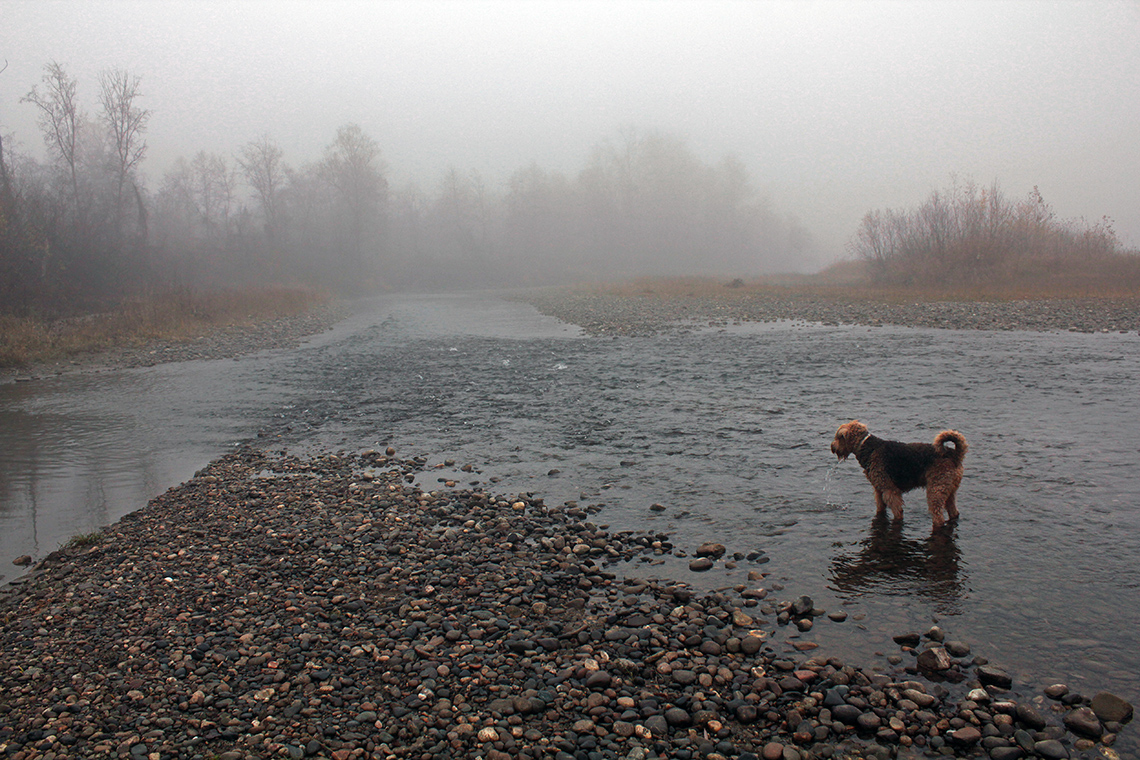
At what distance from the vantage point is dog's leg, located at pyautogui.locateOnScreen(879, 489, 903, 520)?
288 inches

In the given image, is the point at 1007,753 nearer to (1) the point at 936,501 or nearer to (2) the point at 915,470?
(1) the point at 936,501

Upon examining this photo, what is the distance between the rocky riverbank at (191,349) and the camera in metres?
22.1

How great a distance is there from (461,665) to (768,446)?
7.03m

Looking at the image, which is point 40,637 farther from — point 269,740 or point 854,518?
point 854,518

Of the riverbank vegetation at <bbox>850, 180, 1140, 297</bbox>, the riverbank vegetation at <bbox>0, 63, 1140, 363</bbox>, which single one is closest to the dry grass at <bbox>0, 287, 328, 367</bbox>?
the riverbank vegetation at <bbox>0, 63, 1140, 363</bbox>

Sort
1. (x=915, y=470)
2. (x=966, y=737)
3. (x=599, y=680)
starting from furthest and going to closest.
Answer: (x=915, y=470), (x=599, y=680), (x=966, y=737)

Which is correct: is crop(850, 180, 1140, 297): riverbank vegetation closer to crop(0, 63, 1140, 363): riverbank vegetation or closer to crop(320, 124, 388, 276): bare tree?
crop(0, 63, 1140, 363): riverbank vegetation

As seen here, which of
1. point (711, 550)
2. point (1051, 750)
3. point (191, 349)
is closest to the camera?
point (1051, 750)

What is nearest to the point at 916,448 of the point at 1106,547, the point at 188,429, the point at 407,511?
the point at 1106,547

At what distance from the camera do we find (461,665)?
4895mm

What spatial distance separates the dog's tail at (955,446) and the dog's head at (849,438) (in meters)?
0.89

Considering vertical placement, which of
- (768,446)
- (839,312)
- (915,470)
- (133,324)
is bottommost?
(768,446)

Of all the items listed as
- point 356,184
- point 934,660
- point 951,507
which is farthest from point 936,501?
point 356,184

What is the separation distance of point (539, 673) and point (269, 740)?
1.83 m
